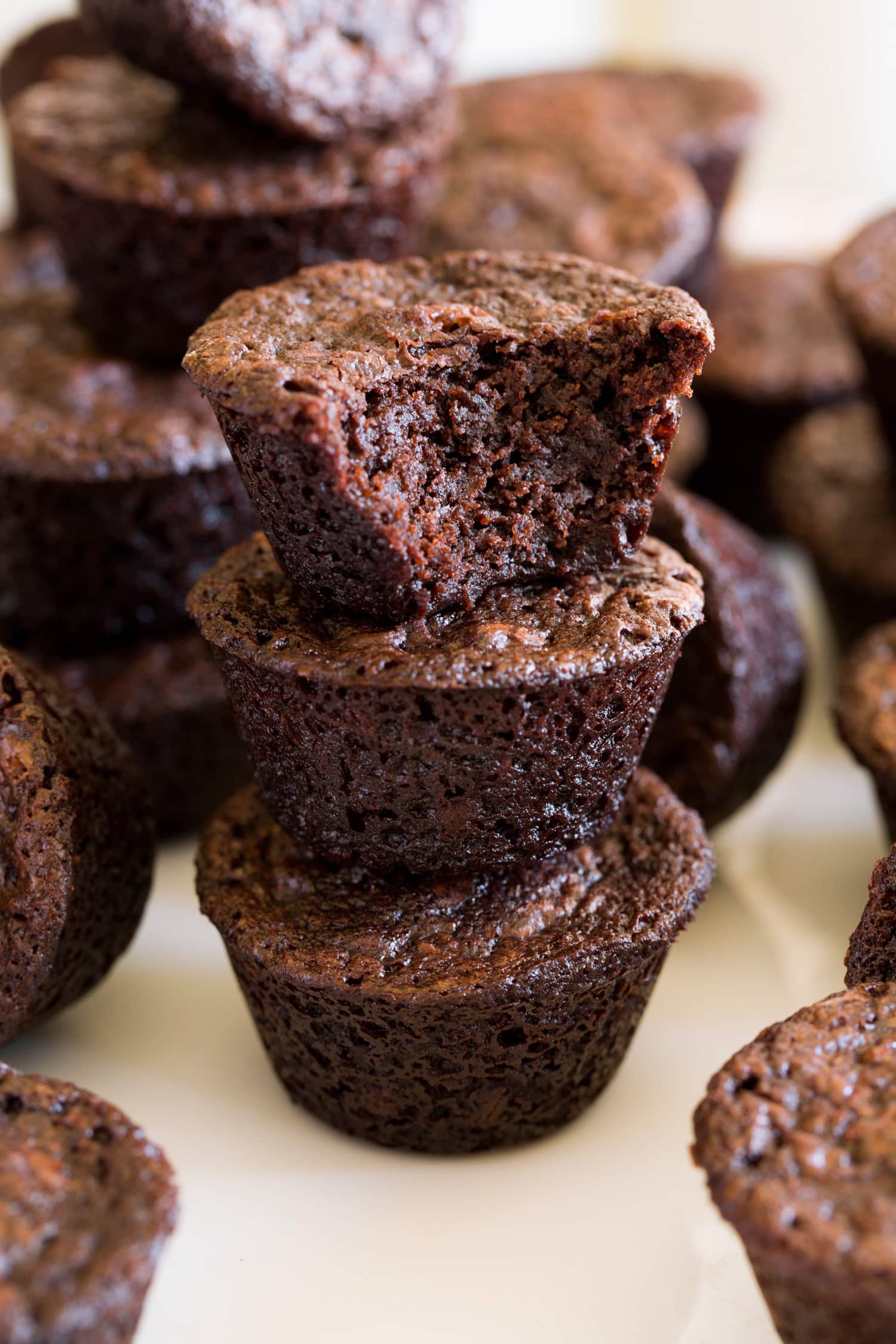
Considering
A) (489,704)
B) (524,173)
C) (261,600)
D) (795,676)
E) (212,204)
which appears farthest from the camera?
(524,173)

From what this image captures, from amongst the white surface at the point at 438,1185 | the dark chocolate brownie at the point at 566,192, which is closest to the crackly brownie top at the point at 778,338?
the dark chocolate brownie at the point at 566,192

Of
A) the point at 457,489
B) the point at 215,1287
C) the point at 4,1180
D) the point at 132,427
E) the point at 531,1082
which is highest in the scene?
the point at 457,489

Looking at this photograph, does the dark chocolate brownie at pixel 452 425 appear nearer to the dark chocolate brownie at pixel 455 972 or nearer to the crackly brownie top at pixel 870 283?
the dark chocolate brownie at pixel 455 972

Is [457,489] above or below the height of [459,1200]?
above

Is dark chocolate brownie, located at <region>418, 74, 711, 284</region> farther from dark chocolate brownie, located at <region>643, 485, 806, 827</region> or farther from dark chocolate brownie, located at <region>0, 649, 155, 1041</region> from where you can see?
dark chocolate brownie, located at <region>0, 649, 155, 1041</region>

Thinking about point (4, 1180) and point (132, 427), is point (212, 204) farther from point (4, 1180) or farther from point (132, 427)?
point (4, 1180)

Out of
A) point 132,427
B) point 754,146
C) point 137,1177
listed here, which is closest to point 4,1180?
point 137,1177

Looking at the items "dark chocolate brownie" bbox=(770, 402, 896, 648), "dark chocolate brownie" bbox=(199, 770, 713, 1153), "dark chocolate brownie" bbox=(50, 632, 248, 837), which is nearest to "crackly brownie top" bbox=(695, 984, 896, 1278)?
"dark chocolate brownie" bbox=(199, 770, 713, 1153)
